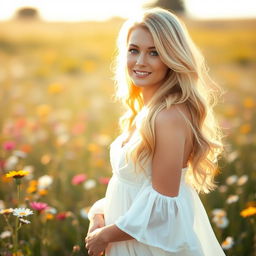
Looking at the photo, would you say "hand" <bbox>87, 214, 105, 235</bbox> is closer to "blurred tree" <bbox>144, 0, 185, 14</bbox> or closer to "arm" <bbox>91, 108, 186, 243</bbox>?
"arm" <bbox>91, 108, 186, 243</bbox>

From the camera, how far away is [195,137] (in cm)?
202

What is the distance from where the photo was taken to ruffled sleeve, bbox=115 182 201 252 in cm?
193

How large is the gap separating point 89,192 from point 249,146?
2.04m

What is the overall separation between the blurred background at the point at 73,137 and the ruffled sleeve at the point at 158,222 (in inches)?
21.0

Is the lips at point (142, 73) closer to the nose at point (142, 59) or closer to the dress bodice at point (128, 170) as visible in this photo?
the nose at point (142, 59)

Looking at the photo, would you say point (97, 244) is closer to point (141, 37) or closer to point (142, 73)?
point (142, 73)

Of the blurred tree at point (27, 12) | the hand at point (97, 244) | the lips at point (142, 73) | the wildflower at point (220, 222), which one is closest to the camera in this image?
the hand at point (97, 244)

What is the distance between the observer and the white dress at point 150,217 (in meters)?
1.94

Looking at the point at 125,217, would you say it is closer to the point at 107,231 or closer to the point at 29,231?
the point at 107,231

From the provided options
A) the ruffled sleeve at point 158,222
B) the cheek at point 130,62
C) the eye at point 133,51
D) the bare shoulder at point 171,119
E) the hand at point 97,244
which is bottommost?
the hand at point 97,244

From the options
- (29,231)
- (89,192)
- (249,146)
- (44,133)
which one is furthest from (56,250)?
(249,146)

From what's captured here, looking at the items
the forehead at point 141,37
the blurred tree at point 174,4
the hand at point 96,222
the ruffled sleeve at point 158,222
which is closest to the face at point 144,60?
the forehead at point 141,37

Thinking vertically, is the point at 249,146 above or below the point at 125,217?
below

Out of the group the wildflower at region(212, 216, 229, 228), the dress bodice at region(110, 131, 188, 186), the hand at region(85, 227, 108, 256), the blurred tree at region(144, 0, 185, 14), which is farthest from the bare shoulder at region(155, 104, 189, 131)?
the blurred tree at region(144, 0, 185, 14)
